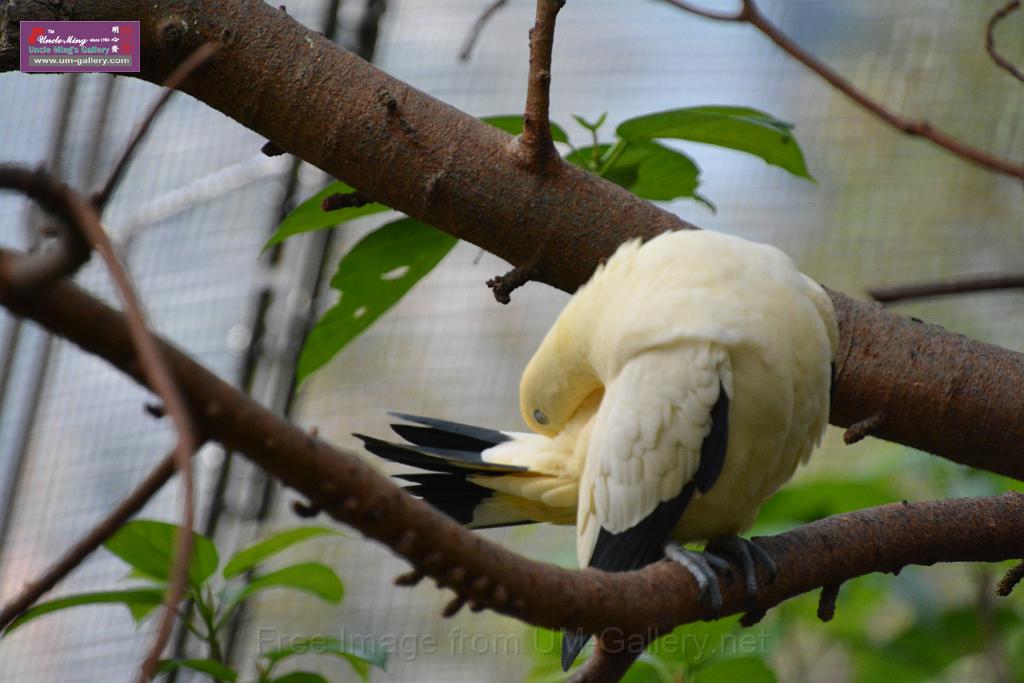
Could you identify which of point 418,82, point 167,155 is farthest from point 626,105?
point 167,155

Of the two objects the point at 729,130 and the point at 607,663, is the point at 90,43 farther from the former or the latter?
the point at 607,663

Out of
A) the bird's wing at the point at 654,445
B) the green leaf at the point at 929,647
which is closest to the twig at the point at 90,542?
the bird's wing at the point at 654,445

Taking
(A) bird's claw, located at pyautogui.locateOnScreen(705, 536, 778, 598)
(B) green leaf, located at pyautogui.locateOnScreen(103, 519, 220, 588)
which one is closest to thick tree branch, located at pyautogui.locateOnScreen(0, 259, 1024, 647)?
(A) bird's claw, located at pyautogui.locateOnScreen(705, 536, 778, 598)

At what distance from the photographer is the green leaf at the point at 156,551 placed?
5.18ft

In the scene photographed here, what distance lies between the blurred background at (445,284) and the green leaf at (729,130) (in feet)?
2.30

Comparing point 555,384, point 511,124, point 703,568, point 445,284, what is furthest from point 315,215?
point 445,284

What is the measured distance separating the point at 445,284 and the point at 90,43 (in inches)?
64.0

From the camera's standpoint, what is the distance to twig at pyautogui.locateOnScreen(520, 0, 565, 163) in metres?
1.20

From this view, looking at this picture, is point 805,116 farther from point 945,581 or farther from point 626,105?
point 945,581

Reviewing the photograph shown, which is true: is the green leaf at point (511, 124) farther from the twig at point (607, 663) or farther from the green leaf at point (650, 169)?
the twig at point (607, 663)

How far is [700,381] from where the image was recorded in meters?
1.21

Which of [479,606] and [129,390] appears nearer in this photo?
[479,606]

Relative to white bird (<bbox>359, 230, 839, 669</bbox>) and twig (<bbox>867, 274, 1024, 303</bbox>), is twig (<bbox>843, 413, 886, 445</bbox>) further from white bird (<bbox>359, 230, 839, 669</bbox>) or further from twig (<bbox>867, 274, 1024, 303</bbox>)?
twig (<bbox>867, 274, 1024, 303</bbox>)

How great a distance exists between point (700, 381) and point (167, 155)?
1938 millimetres
